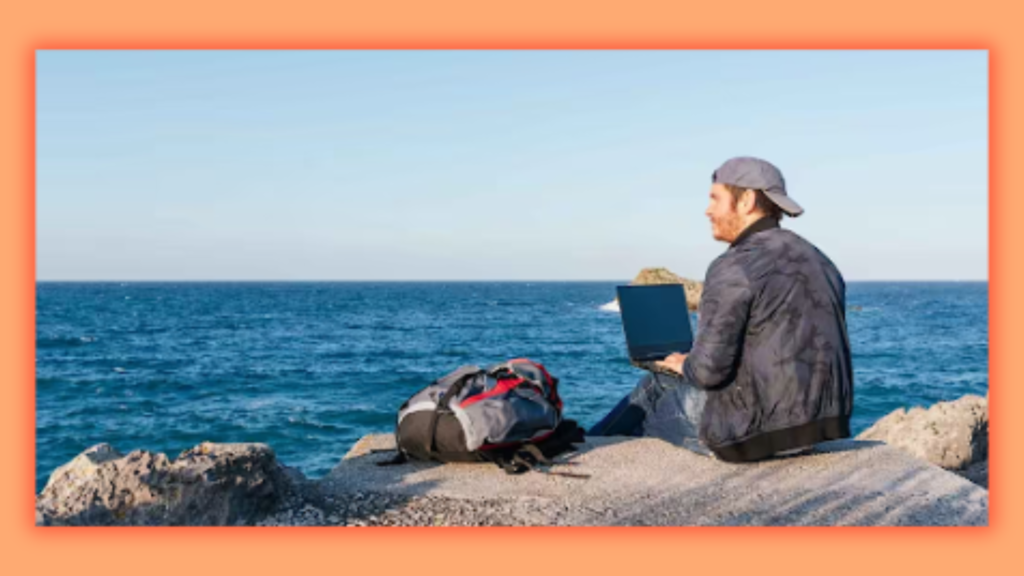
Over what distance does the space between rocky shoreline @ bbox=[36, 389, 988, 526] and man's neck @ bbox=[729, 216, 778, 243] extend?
1.47 m

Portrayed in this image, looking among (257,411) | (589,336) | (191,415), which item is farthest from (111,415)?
(589,336)

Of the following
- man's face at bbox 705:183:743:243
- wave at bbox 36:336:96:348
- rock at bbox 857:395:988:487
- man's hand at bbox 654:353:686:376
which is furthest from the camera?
wave at bbox 36:336:96:348

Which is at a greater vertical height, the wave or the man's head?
the man's head

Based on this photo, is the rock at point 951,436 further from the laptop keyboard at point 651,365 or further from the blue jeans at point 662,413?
the laptop keyboard at point 651,365

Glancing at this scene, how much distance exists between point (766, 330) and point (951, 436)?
6513 mm

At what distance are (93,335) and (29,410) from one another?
52.8 metres

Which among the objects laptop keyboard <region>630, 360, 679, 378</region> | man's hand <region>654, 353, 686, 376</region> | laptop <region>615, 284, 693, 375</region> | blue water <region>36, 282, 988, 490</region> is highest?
laptop <region>615, 284, 693, 375</region>

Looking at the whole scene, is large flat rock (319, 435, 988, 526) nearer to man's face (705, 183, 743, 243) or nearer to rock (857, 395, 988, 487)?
man's face (705, 183, 743, 243)

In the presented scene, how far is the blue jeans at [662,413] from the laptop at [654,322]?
0.67 ft

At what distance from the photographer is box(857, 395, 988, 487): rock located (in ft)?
31.7

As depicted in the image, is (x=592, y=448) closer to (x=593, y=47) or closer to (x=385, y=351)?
(x=593, y=47)

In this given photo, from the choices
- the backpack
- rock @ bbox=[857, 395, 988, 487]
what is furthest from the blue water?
the backpack

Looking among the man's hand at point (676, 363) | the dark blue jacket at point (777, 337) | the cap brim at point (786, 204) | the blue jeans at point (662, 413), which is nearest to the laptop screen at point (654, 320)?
the blue jeans at point (662, 413)

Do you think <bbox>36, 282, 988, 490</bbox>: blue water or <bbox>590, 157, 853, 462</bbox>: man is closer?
<bbox>590, 157, 853, 462</bbox>: man
